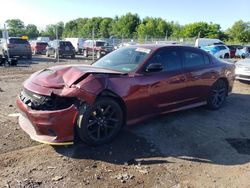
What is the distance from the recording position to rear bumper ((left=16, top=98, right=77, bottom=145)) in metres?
4.34

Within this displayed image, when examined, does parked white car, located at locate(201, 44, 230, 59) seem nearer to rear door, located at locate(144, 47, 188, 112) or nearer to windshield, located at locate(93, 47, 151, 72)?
rear door, located at locate(144, 47, 188, 112)

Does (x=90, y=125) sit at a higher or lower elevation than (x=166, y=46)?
lower

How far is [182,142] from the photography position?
5152 mm

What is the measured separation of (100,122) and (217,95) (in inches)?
145

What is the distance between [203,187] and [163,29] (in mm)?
61122

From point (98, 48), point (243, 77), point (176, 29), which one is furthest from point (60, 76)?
point (176, 29)

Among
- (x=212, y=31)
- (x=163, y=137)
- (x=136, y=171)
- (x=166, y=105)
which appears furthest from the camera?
(x=212, y=31)

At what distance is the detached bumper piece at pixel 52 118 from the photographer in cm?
435

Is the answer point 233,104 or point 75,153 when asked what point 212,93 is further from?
point 75,153

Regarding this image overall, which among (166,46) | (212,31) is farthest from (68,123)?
(212,31)

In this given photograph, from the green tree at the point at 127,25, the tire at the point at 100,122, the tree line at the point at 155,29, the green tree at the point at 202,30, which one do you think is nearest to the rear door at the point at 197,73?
the tire at the point at 100,122

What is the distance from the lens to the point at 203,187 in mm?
3834

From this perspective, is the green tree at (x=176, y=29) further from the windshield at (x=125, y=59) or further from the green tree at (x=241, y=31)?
the windshield at (x=125, y=59)

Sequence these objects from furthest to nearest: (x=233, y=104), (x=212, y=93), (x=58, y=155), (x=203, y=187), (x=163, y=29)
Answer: (x=163, y=29) < (x=233, y=104) < (x=212, y=93) < (x=58, y=155) < (x=203, y=187)
